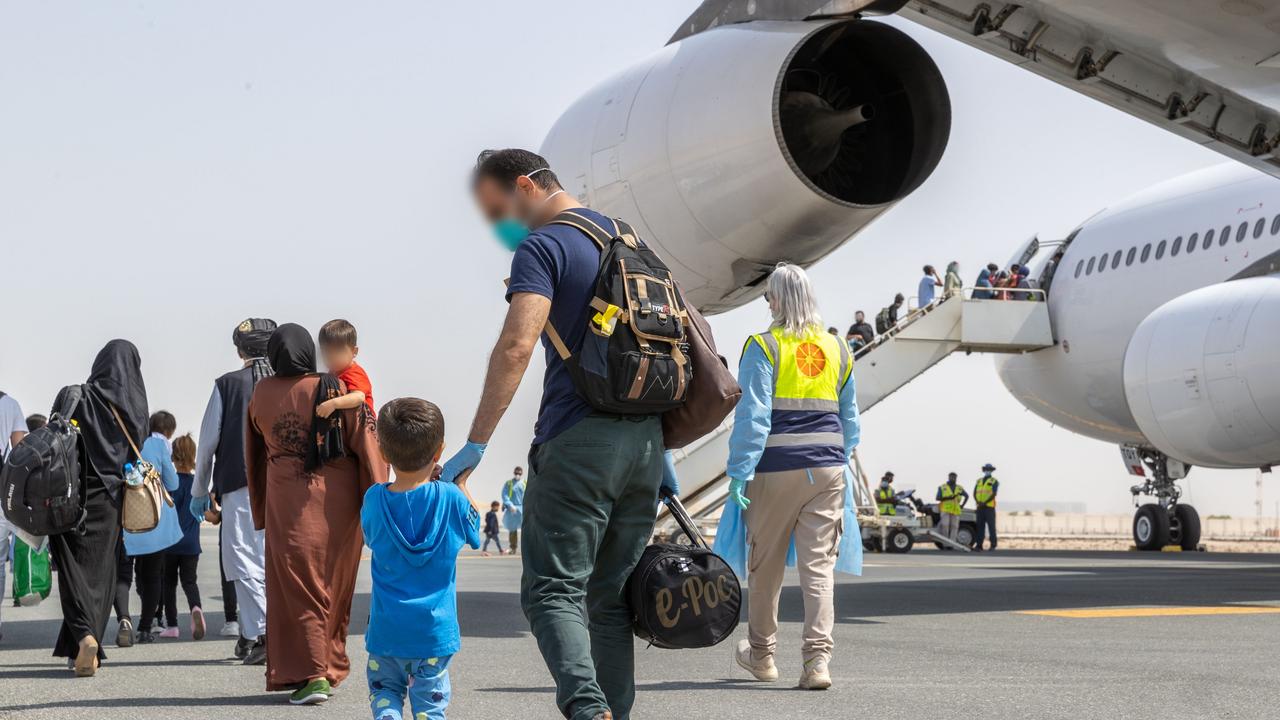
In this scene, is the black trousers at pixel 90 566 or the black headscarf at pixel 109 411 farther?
the black headscarf at pixel 109 411

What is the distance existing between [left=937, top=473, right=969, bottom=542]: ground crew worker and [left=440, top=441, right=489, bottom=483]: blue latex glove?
2463cm

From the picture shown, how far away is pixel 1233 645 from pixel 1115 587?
5368 millimetres

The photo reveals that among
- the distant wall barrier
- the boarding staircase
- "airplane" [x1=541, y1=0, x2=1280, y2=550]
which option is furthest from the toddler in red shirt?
the distant wall barrier

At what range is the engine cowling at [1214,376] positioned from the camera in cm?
1214

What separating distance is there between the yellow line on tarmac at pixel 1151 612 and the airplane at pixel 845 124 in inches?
110

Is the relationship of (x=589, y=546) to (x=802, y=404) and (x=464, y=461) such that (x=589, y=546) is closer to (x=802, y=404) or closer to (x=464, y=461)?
(x=464, y=461)

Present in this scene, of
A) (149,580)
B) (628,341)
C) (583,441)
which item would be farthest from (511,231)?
(149,580)

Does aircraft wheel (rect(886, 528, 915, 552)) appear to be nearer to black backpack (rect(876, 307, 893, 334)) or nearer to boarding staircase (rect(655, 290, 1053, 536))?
boarding staircase (rect(655, 290, 1053, 536))

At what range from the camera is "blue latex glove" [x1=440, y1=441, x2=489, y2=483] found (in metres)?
3.88

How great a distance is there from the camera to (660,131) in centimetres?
998

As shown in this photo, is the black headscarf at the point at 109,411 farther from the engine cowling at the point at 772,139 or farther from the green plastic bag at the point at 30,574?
the engine cowling at the point at 772,139

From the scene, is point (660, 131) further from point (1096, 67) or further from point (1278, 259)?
point (1278, 259)

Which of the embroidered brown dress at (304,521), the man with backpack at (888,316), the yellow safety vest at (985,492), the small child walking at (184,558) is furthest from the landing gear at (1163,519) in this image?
the embroidered brown dress at (304,521)

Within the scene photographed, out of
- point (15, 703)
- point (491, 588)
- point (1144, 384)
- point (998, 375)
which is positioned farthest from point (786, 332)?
point (998, 375)
